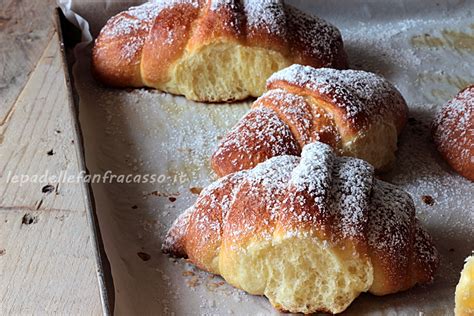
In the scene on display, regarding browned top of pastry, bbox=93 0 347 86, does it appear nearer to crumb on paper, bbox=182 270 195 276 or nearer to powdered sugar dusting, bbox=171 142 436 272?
powdered sugar dusting, bbox=171 142 436 272

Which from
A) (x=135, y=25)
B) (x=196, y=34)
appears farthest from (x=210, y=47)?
(x=135, y=25)

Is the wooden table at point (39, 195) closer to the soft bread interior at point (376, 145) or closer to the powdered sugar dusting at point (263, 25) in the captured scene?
the powdered sugar dusting at point (263, 25)

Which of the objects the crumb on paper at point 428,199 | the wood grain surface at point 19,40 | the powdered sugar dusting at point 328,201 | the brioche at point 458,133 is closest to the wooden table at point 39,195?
the wood grain surface at point 19,40

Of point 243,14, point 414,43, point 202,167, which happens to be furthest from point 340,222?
point 414,43

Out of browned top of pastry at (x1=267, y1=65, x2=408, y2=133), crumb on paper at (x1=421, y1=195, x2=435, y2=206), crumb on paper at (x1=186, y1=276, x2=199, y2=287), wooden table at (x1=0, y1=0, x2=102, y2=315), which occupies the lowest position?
crumb on paper at (x1=421, y1=195, x2=435, y2=206)

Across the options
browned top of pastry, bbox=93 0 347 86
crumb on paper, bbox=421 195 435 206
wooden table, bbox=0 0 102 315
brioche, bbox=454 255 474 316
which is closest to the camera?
brioche, bbox=454 255 474 316

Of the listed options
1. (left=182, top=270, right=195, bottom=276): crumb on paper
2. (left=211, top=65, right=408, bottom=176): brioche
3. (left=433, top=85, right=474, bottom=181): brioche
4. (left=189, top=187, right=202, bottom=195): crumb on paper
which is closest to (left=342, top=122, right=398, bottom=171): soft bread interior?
(left=211, top=65, right=408, bottom=176): brioche
